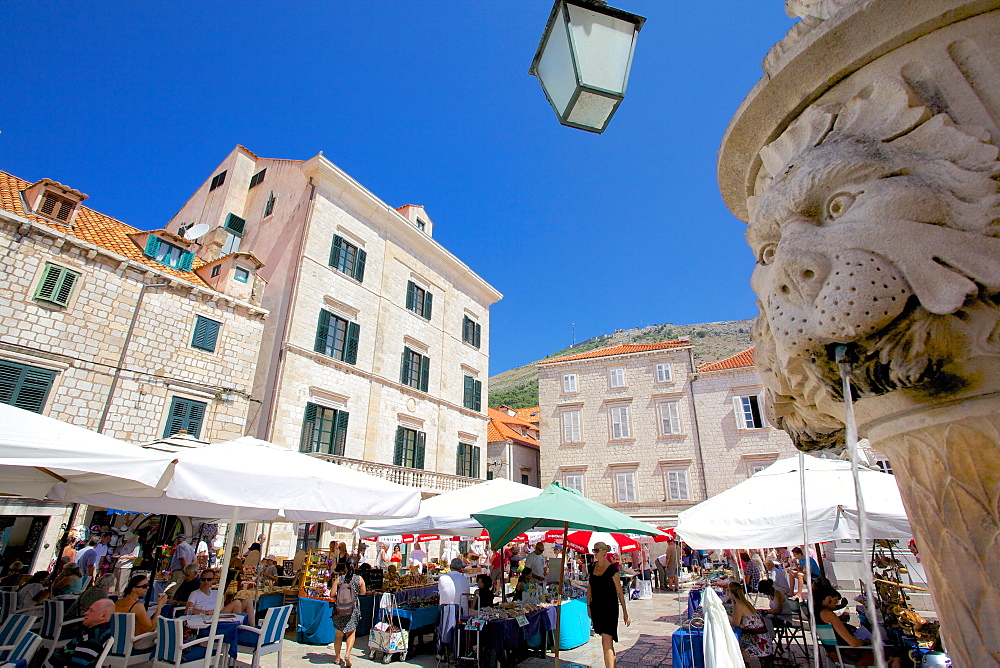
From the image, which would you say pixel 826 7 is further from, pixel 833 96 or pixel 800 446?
pixel 800 446

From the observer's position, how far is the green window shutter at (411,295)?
21.6 meters

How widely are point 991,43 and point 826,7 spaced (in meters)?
0.72

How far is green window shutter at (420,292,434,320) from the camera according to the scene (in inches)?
885

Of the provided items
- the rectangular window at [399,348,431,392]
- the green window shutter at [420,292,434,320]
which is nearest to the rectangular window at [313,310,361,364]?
the rectangular window at [399,348,431,392]

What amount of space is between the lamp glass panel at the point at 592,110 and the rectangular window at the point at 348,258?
55.7ft

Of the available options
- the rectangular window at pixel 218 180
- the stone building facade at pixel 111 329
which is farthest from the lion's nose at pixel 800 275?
the rectangular window at pixel 218 180

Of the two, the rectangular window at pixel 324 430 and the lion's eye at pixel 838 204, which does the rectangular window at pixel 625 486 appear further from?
the lion's eye at pixel 838 204

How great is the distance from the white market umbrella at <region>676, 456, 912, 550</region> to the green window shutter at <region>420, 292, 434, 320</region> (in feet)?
55.2

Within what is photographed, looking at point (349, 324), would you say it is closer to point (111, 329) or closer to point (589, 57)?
point (111, 329)

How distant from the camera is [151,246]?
15469mm

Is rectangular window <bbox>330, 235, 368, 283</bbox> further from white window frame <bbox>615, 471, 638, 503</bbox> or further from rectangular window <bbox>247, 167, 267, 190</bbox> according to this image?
white window frame <bbox>615, 471, 638, 503</bbox>

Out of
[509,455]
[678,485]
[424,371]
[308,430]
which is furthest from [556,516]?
[509,455]

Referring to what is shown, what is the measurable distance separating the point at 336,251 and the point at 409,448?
815 centimetres

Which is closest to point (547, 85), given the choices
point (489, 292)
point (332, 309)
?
point (332, 309)
